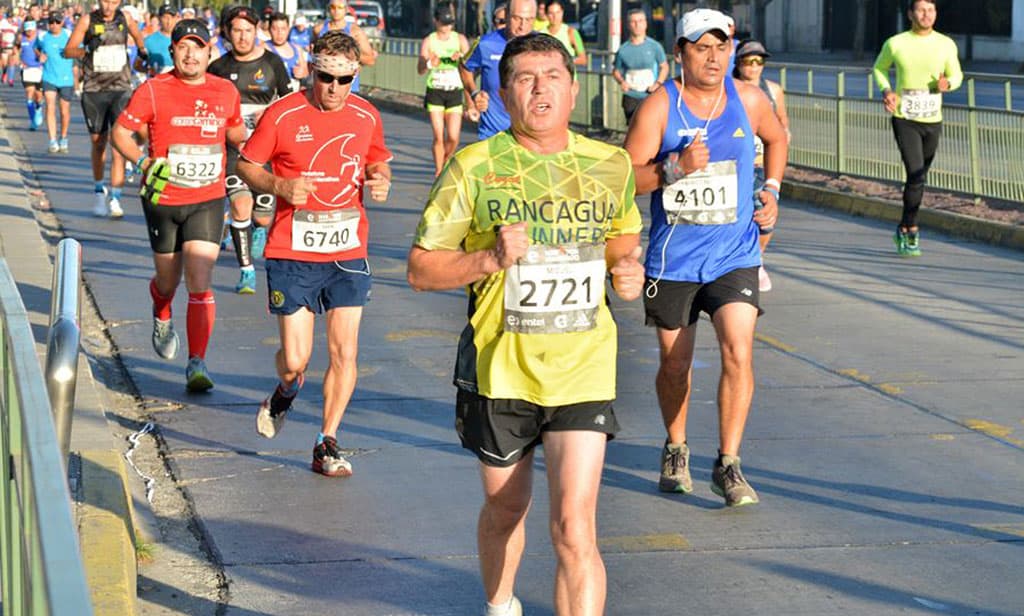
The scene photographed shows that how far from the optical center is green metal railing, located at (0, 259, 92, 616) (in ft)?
7.51

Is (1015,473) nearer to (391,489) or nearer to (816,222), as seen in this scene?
(391,489)

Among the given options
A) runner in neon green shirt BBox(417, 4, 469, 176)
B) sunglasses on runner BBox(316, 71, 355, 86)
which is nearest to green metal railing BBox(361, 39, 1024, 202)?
runner in neon green shirt BBox(417, 4, 469, 176)

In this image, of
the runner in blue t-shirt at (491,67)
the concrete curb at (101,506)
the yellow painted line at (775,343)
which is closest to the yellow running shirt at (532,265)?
the concrete curb at (101,506)

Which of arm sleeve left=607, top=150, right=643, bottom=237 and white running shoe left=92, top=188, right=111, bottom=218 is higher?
arm sleeve left=607, top=150, right=643, bottom=237

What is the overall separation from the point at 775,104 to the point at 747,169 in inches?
207

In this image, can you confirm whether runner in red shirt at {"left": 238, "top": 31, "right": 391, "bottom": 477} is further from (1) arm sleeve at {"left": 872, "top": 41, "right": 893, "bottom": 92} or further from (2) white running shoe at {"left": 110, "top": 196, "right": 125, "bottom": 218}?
(2) white running shoe at {"left": 110, "top": 196, "right": 125, "bottom": 218}

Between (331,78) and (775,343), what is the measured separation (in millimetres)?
3831

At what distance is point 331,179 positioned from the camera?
8.00m

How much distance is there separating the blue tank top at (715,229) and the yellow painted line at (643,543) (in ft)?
3.47

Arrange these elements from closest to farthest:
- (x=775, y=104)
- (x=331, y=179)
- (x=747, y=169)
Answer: (x=747, y=169) → (x=331, y=179) → (x=775, y=104)

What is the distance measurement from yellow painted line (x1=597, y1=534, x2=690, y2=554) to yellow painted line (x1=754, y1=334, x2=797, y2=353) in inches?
155

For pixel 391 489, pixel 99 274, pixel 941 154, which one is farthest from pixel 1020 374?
pixel 941 154

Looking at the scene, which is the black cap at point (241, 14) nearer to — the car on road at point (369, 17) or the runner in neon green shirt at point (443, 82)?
the runner in neon green shirt at point (443, 82)

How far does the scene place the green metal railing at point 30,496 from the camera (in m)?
2.29
